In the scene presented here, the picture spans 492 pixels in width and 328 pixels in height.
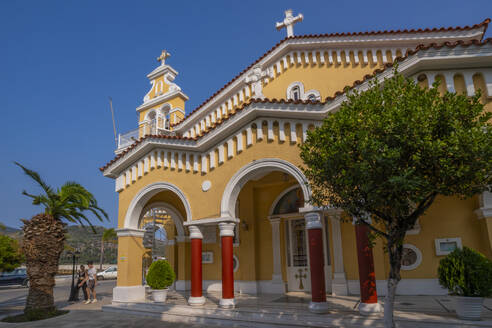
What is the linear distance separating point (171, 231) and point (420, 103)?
14131 mm

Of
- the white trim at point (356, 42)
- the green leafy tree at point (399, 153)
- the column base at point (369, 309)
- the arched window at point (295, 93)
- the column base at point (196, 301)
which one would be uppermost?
the white trim at point (356, 42)

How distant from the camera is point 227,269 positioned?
10.4 meters

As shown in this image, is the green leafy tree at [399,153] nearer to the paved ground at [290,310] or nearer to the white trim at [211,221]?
the paved ground at [290,310]

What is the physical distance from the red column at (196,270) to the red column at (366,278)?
516cm

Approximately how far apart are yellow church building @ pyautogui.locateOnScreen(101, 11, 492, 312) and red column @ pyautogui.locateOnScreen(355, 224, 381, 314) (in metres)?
0.23

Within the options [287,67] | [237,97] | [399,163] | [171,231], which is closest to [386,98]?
[399,163]

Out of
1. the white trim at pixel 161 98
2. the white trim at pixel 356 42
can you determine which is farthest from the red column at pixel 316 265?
the white trim at pixel 161 98

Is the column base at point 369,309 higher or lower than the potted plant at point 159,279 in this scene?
lower

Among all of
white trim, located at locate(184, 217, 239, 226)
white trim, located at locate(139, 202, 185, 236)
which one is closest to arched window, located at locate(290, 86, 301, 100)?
white trim, located at locate(184, 217, 239, 226)

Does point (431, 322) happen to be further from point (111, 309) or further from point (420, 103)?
point (111, 309)

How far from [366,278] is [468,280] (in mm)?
2188

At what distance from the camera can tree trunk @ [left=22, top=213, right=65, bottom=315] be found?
36.7ft

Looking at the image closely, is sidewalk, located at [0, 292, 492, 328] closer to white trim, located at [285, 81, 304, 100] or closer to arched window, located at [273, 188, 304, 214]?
arched window, located at [273, 188, 304, 214]

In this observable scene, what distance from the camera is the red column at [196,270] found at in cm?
1093
